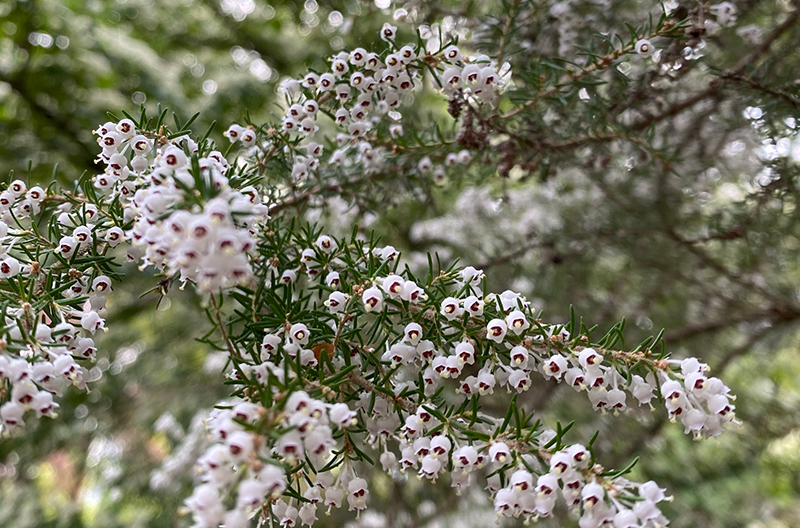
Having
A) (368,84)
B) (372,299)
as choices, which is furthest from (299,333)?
(368,84)

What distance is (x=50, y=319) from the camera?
0.98 m

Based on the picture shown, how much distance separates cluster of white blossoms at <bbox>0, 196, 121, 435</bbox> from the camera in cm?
81

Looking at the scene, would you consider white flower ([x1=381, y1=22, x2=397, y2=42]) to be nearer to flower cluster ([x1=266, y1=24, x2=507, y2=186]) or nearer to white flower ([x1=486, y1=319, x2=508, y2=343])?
flower cluster ([x1=266, y1=24, x2=507, y2=186])

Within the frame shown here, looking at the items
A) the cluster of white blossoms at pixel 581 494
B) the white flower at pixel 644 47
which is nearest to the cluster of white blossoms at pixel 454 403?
the cluster of white blossoms at pixel 581 494

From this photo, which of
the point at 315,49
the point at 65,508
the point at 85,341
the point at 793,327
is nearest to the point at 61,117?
the point at 315,49

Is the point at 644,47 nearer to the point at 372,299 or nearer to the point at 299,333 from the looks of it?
the point at 372,299

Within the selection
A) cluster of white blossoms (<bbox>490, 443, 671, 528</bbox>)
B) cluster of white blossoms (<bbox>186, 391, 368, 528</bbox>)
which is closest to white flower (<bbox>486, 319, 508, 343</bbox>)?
cluster of white blossoms (<bbox>490, 443, 671, 528</bbox>)

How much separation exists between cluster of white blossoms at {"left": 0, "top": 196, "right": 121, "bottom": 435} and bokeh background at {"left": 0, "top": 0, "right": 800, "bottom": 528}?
884 millimetres

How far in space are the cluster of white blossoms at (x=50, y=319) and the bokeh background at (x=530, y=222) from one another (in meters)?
0.88

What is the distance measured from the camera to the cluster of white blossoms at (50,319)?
81cm

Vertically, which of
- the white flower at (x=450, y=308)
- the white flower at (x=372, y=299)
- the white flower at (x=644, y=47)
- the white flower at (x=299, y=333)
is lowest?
the white flower at (x=450, y=308)

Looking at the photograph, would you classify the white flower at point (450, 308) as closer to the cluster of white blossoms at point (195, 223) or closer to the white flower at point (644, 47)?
the cluster of white blossoms at point (195, 223)

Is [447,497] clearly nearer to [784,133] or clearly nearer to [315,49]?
[784,133]

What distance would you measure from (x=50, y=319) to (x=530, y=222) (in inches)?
108
